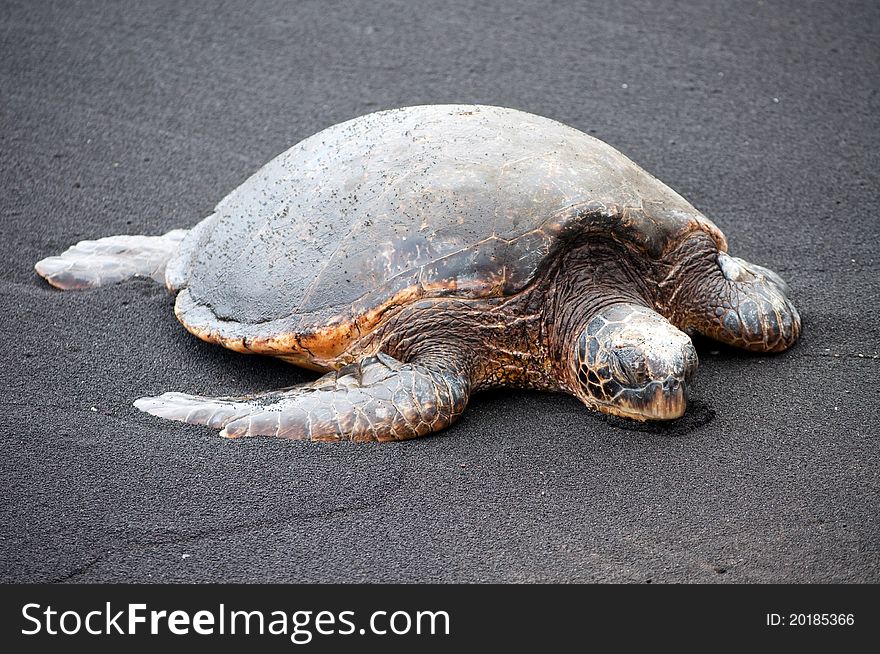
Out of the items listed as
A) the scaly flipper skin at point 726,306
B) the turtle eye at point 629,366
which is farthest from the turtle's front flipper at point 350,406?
the scaly flipper skin at point 726,306

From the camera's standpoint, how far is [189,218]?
4840mm

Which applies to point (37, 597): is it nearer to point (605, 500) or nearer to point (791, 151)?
point (605, 500)

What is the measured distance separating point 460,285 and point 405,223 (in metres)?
0.30

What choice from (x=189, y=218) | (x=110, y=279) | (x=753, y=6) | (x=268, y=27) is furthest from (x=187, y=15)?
(x=753, y=6)

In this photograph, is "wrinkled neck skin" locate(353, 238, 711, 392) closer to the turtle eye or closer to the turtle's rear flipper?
the turtle eye

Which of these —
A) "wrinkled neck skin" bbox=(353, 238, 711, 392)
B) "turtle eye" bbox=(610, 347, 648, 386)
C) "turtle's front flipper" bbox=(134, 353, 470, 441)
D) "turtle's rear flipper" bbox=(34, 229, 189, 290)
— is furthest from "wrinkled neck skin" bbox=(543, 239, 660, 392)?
"turtle's rear flipper" bbox=(34, 229, 189, 290)

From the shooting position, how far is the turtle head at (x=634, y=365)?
10.5 feet

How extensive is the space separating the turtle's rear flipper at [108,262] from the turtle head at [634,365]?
6.35 ft

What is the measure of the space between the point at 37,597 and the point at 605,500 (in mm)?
1592

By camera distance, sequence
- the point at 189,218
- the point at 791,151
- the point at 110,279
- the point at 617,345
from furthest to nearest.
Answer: the point at 791,151
the point at 189,218
the point at 110,279
the point at 617,345

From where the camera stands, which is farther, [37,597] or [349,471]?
[349,471]

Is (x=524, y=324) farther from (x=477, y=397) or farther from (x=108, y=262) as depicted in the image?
(x=108, y=262)

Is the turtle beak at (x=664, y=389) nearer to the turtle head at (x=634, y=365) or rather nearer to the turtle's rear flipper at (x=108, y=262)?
the turtle head at (x=634, y=365)

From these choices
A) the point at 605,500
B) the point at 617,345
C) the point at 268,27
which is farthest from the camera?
the point at 268,27
